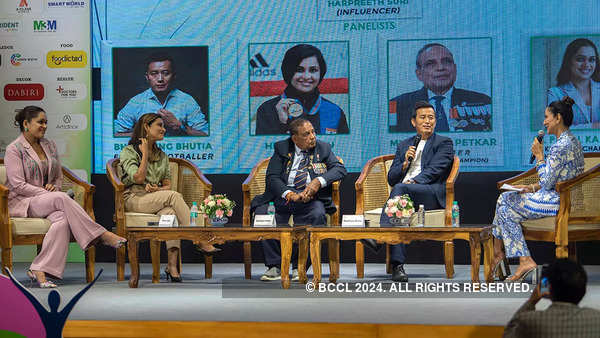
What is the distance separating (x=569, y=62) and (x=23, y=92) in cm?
502

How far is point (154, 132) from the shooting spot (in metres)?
6.69

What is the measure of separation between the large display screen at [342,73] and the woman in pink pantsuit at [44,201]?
1.49 m

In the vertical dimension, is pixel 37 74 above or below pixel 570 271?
above

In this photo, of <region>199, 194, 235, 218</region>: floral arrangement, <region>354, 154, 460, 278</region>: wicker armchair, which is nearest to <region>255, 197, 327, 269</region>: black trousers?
<region>354, 154, 460, 278</region>: wicker armchair

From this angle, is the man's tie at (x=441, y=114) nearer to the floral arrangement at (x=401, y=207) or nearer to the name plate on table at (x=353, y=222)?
Answer: the floral arrangement at (x=401, y=207)

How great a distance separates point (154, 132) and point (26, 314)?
3.01 m

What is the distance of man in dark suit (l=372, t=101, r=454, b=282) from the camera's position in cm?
629

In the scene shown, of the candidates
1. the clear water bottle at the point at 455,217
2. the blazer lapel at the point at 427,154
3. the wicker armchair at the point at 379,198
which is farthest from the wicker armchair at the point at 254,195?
the clear water bottle at the point at 455,217

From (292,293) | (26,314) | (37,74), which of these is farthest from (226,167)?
(26,314)

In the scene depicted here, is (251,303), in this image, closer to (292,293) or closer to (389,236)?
(292,293)

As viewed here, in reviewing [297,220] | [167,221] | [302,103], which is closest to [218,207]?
[167,221]

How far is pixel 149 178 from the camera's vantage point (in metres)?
6.68

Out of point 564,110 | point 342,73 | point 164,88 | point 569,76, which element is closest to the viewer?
point 564,110

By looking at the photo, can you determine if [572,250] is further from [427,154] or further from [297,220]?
[297,220]
